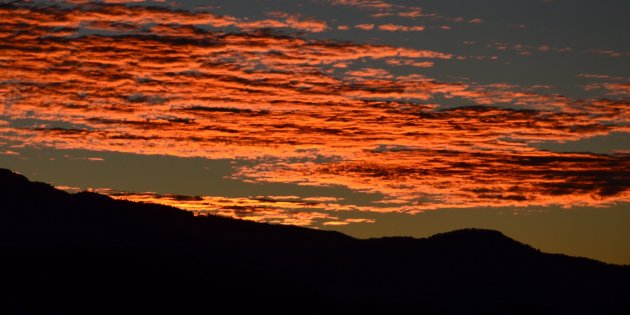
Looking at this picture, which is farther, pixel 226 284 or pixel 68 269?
pixel 226 284

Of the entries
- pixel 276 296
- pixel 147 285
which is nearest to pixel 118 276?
pixel 147 285

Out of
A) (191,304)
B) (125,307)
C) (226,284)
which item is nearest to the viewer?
(125,307)

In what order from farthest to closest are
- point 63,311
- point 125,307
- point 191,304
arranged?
point 191,304 → point 125,307 → point 63,311

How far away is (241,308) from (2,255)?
47259 mm

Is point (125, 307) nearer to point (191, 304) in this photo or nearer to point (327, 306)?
point (191, 304)

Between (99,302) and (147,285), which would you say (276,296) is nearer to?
(147,285)

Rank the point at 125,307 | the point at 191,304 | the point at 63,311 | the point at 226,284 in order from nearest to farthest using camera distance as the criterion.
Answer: the point at 63,311, the point at 125,307, the point at 191,304, the point at 226,284

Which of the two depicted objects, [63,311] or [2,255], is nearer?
[63,311]

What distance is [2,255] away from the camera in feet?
587

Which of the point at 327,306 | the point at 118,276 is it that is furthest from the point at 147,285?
the point at 327,306

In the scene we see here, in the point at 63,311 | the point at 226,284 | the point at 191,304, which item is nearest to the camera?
the point at 63,311

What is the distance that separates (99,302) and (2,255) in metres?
26.9

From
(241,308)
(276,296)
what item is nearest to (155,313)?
(241,308)

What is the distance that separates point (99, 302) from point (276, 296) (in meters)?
41.9
